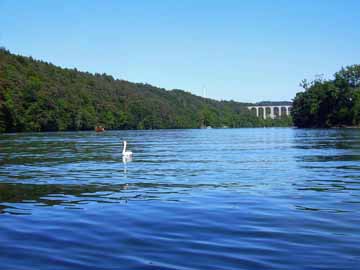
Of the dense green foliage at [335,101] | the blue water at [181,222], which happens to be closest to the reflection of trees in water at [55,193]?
the blue water at [181,222]

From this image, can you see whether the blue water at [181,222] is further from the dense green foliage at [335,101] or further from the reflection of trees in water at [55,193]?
the dense green foliage at [335,101]

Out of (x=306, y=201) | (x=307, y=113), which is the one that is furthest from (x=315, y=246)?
(x=307, y=113)

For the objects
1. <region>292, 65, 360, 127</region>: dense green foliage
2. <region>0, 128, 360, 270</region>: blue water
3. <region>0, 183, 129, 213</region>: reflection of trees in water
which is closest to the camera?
<region>0, 128, 360, 270</region>: blue water

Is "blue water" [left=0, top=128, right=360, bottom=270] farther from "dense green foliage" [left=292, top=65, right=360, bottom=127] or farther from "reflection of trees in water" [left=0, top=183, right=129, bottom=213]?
"dense green foliage" [left=292, top=65, right=360, bottom=127]

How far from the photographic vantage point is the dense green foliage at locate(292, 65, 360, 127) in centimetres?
16462

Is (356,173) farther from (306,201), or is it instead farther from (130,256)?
(130,256)

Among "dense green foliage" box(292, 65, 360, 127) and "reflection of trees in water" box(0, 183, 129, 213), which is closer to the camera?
"reflection of trees in water" box(0, 183, 129, 213)

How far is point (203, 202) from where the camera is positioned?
591 inches

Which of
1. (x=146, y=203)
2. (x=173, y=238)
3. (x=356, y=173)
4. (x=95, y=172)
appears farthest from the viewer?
(x=95, y=172)

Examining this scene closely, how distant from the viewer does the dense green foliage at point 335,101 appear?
16462cm

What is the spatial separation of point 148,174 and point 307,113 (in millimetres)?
171254

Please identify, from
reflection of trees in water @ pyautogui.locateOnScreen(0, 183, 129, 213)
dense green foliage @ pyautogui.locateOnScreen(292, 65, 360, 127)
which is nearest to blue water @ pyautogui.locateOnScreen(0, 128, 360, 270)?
reflection of trees in water @ pyautogui.locateOnScreen(0, 183, 129, 213)

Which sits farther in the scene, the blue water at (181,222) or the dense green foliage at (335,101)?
the dense green foliage at (335,101)

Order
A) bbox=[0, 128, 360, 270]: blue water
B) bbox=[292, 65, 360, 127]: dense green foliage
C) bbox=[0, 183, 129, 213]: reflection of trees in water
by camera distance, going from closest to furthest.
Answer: bbox=[0, 128, 360, 270]: blue water → bbox=[0, 183, 129, 213]: reflection of trees in water → bbox=[292, 65, 360, 127]: dense green foliage
